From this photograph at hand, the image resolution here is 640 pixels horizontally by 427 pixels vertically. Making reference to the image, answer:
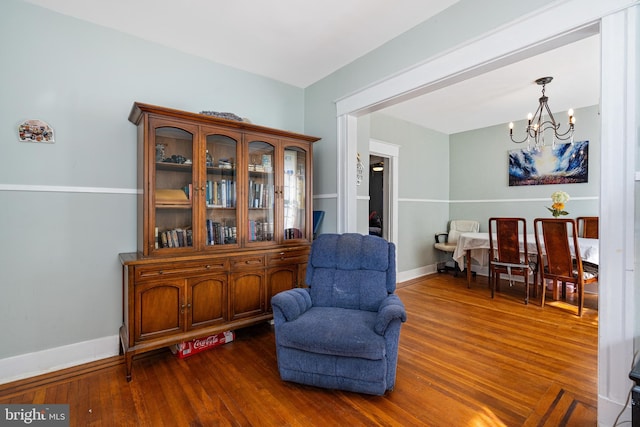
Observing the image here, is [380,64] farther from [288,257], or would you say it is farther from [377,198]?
[377,198]

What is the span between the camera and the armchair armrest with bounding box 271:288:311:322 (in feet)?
6.64

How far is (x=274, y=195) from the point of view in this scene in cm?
292

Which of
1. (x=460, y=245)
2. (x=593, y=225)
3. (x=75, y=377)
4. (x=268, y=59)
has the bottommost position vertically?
(x=75, y=377)

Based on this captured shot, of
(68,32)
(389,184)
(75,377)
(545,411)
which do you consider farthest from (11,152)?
(389,184)

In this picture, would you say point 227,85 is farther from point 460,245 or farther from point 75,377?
point 460,245

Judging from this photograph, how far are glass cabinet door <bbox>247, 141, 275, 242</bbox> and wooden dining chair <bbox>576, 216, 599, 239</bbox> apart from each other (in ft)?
14.0

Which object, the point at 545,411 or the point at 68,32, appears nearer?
the point at 545,411

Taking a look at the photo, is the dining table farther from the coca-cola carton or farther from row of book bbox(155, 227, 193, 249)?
row of book bbox(155, 227, 193, 249)

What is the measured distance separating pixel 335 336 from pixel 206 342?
1315 mm

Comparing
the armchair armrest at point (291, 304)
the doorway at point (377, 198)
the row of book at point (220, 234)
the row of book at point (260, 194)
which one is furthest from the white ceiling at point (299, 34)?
the armchair armrest at point (291, 304)

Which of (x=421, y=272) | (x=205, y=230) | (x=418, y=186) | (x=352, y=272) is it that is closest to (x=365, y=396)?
(x=352, y=272)

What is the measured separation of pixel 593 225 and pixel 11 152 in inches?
244

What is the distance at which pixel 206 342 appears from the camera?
2547mm

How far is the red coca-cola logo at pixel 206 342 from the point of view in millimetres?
2495
